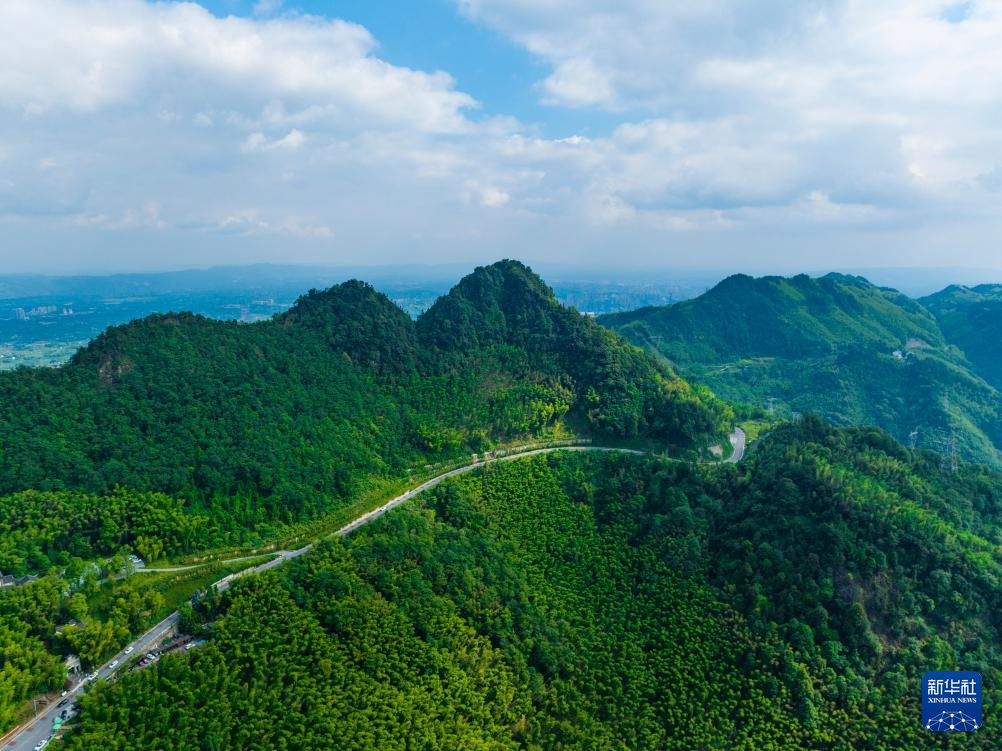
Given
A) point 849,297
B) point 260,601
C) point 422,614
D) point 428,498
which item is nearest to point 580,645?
point 422,614

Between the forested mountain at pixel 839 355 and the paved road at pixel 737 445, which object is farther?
the forested mountain at pixel 839 355

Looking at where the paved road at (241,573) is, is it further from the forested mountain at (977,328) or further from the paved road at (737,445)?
the forested mountain at (977,328)

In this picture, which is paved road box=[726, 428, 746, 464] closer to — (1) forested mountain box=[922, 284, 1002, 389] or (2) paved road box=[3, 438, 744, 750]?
(2) paved road box=[3, 438, 744, 750]

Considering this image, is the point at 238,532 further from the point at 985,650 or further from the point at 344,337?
the point at 985,650

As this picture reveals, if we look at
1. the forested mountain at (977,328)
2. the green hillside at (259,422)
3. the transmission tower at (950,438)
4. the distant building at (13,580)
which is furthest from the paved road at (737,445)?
the forested mountain at (977,328)

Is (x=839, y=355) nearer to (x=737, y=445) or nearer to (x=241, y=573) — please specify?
(x=737, y=445)
